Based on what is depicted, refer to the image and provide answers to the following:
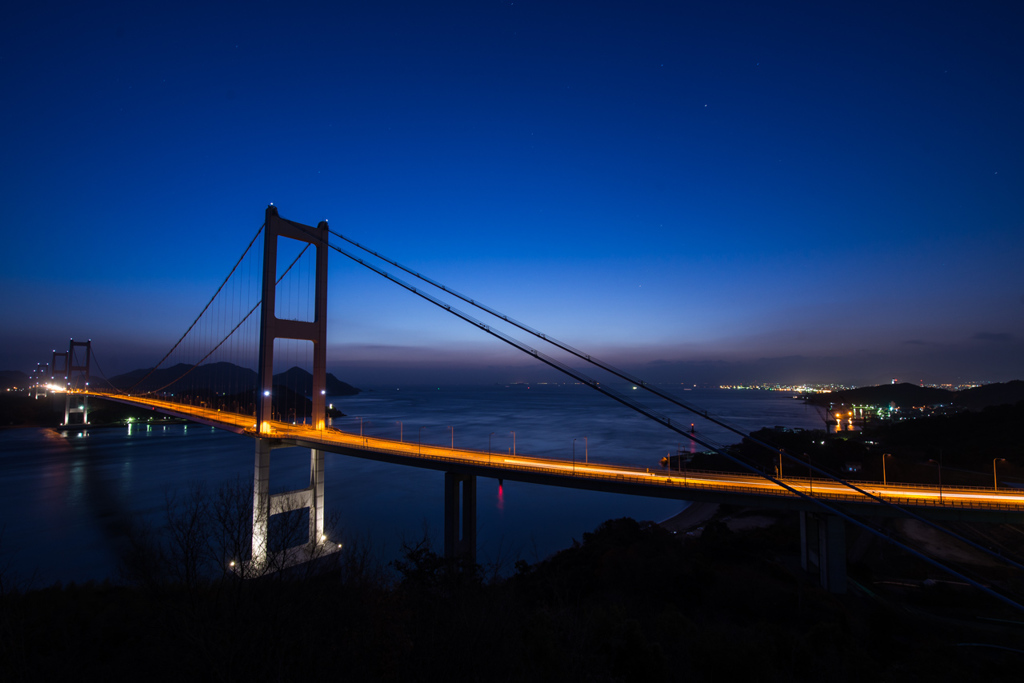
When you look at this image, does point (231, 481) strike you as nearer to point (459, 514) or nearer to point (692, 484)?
point (459, 514)

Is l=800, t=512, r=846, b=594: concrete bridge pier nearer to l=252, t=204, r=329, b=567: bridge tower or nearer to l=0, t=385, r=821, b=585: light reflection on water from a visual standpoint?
l=0, t=385, r=821, b=585: light reflection on water

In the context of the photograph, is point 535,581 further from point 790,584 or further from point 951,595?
point 951,595

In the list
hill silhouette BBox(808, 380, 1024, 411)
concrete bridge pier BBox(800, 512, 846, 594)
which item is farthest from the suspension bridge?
hill silhouette BBox(808, 380, 1024, 411)

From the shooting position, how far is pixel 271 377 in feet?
66.3

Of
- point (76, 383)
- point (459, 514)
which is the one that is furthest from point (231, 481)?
point (76, 383)

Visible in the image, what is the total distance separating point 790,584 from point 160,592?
15481 mm

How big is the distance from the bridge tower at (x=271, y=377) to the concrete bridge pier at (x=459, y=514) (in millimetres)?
5432

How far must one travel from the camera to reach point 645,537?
1786cm

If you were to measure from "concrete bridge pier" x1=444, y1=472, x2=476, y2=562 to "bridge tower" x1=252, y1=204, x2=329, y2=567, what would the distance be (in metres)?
5.43

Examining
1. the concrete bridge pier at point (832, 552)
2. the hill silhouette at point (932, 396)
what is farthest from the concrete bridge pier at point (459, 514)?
the hill silhouette at point (932, 396)

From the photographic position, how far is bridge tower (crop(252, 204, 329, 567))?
18.3 metres

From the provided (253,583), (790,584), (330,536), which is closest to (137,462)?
(330,536)

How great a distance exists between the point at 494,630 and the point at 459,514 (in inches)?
405

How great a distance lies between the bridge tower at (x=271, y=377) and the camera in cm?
1828
